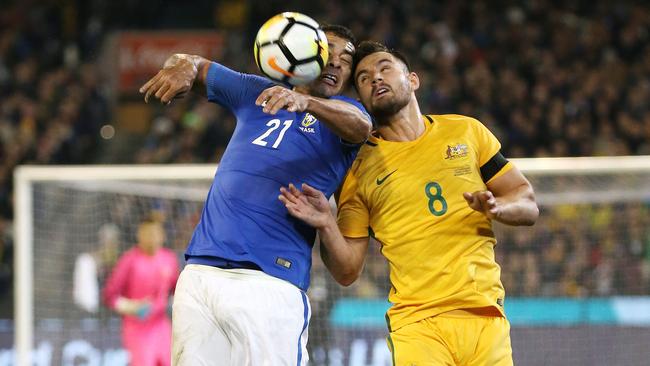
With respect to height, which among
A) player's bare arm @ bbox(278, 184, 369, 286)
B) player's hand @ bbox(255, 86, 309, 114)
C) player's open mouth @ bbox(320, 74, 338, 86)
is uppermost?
player's open mouth @ bbox(320, 74, 338, 86)

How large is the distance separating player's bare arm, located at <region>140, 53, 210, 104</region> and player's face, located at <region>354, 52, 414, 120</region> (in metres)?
0.82

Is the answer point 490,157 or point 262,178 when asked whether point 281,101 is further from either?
point 490,157

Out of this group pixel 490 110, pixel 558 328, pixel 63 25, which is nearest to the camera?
pixel 558 328

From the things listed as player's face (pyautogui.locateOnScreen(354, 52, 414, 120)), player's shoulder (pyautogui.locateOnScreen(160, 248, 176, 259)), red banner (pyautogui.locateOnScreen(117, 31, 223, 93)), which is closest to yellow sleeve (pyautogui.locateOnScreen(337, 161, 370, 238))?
player's face (pyautogui.locateOnScreen(354, 52, 414, 120))

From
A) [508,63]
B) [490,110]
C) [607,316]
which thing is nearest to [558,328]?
[607,316]

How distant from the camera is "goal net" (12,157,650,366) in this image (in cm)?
866

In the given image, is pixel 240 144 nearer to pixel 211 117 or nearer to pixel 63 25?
pixel 211 117

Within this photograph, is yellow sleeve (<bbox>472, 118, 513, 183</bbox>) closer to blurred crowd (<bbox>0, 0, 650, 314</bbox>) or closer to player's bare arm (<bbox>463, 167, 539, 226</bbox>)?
player's bare arm (<bbox>463, 167, 539, 226</bbox>)

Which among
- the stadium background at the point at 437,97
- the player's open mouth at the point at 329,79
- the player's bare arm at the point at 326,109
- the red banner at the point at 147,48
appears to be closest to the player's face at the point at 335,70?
the player's open mouth at the point at 329,79

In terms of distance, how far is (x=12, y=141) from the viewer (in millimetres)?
15711

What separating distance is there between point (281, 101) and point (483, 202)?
41.9 inches

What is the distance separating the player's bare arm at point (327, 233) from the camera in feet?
14.1

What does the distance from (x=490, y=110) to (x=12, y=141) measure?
25.5ft

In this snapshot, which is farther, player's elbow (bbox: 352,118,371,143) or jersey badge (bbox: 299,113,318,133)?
jersey badge (bbox: 299,113,318,133)
